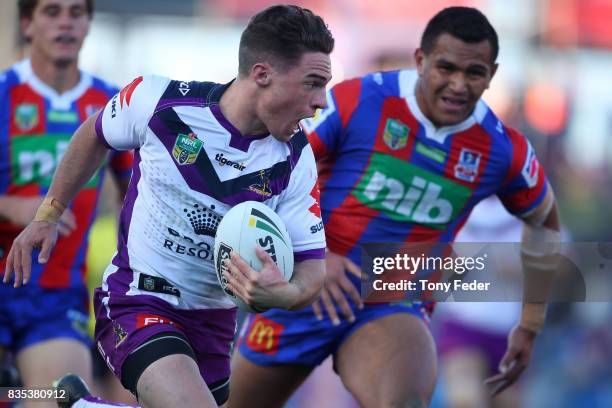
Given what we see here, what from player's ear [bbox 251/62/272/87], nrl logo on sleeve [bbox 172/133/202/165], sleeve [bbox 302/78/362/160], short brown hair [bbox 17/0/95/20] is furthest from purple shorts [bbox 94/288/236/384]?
short brown hair [bbox 17/0/95/20]

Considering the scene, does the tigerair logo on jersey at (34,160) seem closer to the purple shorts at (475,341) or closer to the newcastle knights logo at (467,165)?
the newcastle knights logo at (467,165)

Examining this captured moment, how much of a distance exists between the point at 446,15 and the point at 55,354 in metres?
2.92

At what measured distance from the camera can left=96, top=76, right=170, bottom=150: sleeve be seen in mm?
5203

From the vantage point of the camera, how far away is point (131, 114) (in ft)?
17.1

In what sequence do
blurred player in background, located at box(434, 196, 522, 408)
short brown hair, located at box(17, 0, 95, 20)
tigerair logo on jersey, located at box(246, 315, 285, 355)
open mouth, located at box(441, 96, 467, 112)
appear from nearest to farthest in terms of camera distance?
open mouth, located at box(441, 96, 467, 112)
tigerair logo on jersey, located at box(246, 315, 285, 355)
short brown hair, located at box(17, 0, 95, 20)
blurred player in background, located at box(434, 196, 522, 408)

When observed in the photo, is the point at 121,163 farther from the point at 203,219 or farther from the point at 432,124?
the point at 203,219

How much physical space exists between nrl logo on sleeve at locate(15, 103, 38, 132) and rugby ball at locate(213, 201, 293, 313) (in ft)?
8.08

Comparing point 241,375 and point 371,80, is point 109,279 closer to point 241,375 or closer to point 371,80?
point 241,375

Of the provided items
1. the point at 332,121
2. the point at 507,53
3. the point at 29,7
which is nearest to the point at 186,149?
the point at 332,121

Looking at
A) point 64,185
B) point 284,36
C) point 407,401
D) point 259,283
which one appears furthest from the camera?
point 407,401

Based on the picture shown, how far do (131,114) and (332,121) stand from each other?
58.2 inches

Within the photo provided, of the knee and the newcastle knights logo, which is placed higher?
the newcastle knights logo

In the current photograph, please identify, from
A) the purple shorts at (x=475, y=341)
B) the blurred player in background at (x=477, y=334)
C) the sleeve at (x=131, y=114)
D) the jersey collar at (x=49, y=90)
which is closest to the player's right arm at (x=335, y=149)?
the sleeve at (x=131, y=114)

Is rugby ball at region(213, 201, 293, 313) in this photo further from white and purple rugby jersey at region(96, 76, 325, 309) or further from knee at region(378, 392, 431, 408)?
knee at region(378, 392, 431, 408)
